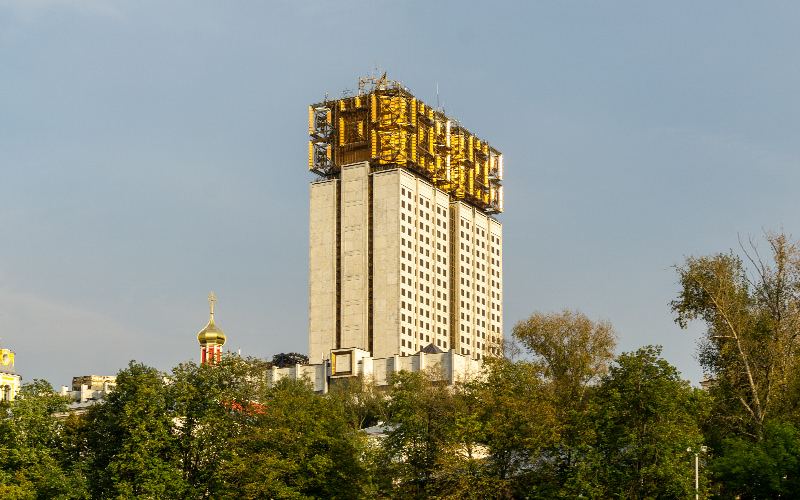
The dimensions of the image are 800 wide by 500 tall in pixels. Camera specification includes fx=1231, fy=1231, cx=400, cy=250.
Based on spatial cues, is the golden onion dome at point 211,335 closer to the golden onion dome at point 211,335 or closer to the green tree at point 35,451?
the golden onion dome at point 211,335

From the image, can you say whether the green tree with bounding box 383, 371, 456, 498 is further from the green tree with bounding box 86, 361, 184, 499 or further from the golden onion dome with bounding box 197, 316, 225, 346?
the golden onion dome with bounding box 197, 316, 225, 346

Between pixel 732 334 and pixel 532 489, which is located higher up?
pixel 732 334

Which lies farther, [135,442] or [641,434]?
[135,442]

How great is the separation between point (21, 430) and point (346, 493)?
29515 millimetres

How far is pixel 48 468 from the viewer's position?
94.8m

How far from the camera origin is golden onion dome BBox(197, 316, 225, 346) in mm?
181875

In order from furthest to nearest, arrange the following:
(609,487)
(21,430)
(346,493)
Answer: (21,430) → (346,493) → (609,487)

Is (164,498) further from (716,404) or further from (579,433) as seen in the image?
(716,404)

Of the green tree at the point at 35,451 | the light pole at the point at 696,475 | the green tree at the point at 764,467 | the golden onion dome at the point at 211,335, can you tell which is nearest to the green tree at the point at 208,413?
the green tree at the point at 35,451

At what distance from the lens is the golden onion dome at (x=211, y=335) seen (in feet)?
597

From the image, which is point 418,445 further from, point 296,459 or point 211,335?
point 211,335

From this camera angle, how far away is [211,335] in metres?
182

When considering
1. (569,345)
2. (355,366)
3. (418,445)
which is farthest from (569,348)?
(355,366)

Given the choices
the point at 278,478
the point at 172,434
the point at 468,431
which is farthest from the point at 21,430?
the point at 468,431
